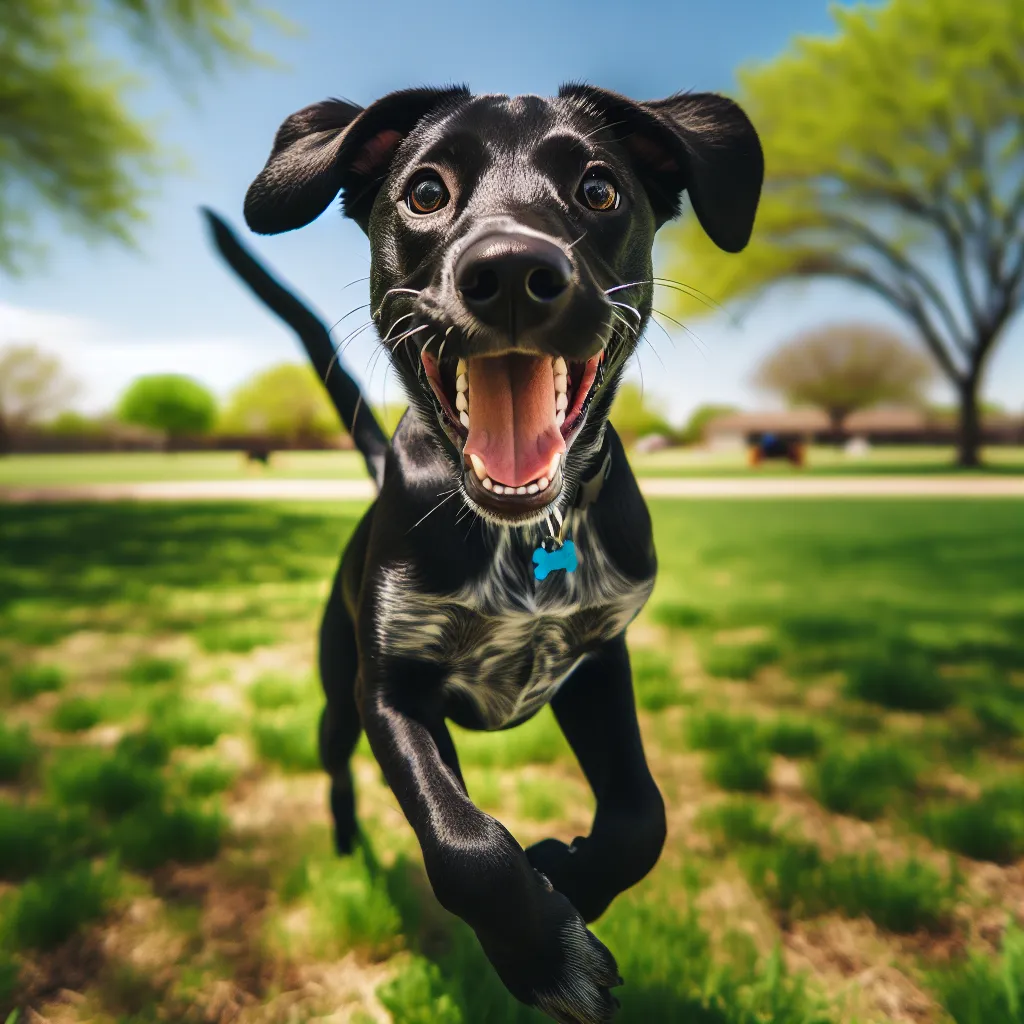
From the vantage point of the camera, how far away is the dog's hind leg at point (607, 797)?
1707mm

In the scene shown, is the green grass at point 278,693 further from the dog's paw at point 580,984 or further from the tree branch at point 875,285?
the tree branch at point 875,285

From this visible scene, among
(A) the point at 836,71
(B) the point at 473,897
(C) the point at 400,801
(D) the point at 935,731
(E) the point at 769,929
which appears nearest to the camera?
(B) the point at 473,897

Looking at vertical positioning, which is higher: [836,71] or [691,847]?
[836,71]

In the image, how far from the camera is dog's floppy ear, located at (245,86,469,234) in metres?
1.78

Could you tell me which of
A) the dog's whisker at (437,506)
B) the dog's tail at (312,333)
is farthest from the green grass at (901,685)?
the dog's whisker at (437,506)

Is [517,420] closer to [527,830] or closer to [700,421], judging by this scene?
[527,830]

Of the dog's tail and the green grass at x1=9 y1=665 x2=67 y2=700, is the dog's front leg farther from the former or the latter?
the green grass at x1=9 y1=665 x2=67 y2=700

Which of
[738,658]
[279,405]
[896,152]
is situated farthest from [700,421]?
[738,658]

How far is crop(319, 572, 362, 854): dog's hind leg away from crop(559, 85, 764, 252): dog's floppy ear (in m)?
1.50

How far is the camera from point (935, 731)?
409 cm

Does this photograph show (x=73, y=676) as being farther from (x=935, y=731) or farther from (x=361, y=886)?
(x=935, y=731)

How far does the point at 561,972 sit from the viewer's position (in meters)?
1.44

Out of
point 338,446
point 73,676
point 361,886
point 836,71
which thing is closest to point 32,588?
point 73,676

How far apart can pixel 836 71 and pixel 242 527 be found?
24.5m
